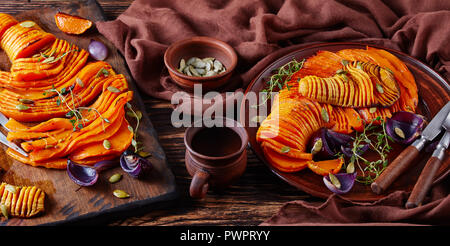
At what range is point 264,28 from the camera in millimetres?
3203

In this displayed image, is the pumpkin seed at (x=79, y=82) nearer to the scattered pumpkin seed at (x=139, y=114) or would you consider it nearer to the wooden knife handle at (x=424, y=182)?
the scattered pumpkin seed at (x=139, y=114)

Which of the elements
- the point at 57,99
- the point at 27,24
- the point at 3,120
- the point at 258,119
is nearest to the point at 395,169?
the point at 258,119

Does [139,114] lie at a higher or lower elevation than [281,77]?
lower

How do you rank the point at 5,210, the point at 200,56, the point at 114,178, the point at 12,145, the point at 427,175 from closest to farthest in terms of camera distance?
1. the point at 5,210
2. the point at 427,175
3. the point at 114,178
4. the point at 12,145
5. the point at 200,56

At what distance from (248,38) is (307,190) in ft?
4.46

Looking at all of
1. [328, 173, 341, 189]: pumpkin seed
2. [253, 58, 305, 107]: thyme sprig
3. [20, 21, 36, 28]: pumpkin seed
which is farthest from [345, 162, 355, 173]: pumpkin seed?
[20, 21, 36, 28]: pumpkin seed

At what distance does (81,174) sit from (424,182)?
1.80 metres

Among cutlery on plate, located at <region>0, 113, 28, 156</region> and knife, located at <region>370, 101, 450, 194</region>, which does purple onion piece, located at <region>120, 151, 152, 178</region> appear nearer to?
cutlery on plate, located at <region>0, 113, 28, 156</region>

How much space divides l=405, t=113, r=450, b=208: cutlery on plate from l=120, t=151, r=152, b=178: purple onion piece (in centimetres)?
135

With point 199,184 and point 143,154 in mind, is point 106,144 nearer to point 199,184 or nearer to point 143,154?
point 143,154

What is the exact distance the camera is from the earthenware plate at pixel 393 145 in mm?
2395

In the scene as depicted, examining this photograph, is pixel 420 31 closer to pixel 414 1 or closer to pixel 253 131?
pixel 414 1

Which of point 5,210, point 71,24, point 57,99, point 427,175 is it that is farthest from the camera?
point 71,24

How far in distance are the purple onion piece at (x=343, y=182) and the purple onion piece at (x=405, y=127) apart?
391mm
